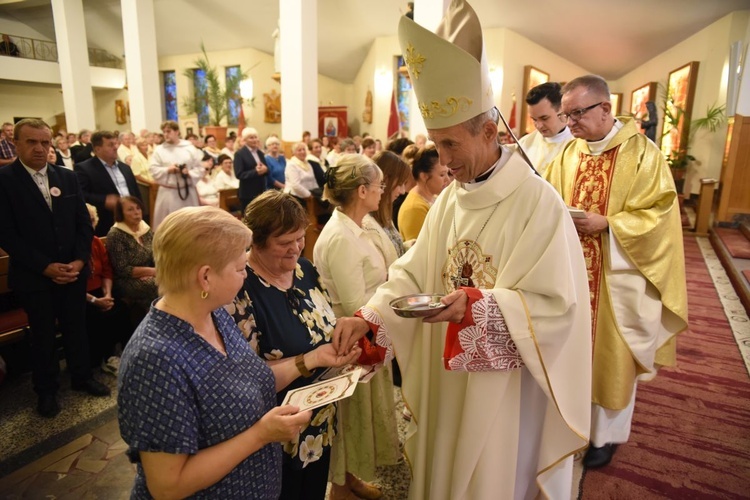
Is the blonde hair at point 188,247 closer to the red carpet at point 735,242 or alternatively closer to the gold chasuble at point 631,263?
the gold chasuble at point 631,263

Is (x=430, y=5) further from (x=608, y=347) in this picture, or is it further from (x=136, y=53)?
(x=136, y=53)

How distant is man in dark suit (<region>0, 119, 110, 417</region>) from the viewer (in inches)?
116

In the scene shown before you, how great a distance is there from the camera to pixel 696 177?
32.7 ft

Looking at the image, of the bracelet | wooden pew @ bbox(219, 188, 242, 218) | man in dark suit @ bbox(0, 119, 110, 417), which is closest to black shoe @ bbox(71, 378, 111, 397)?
man in dark suit @ bbox(0, 119, 110, 417)

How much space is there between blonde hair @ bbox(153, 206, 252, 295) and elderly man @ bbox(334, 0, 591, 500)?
590 mm

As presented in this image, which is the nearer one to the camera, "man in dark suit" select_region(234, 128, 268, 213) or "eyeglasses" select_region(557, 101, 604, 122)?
"eyeglasses" select_region(557, 101, 604, 122)

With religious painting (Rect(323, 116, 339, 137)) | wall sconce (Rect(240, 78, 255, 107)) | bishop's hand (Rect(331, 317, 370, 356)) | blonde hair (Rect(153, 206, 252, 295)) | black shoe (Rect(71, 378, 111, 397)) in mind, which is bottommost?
black shoe (Rect(71, 378, 111, 397))

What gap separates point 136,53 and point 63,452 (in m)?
11.5

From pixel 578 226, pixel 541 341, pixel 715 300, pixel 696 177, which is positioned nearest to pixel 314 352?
pixel 541 341

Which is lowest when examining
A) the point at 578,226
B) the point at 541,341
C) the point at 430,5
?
the point at 541,341

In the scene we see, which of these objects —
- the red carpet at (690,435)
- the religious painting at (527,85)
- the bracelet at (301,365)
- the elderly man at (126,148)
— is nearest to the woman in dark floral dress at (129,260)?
the bracelet at (301,365)

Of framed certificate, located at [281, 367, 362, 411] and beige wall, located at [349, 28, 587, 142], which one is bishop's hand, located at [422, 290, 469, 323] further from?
beige wall, located at [349, 28, 587, 142]

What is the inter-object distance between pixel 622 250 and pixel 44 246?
11.0 ft

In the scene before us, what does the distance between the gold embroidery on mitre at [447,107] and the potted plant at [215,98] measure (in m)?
13.0
